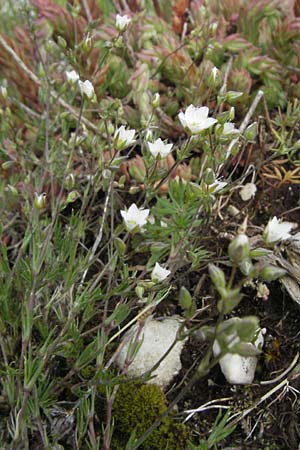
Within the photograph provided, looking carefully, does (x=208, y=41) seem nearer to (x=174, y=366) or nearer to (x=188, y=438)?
(x=174, y=366)

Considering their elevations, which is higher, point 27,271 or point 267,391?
point 27,271

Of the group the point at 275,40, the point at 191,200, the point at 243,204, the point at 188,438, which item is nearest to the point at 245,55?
the point at 275,40

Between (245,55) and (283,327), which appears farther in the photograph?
(245,55)

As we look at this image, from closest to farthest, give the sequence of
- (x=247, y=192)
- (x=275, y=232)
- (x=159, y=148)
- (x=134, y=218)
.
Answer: (x=275, y=232)
(x=134, y=218)
(x=159, y=148)
(x=247, y=192)

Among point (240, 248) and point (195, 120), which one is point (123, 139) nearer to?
point (195, 120)

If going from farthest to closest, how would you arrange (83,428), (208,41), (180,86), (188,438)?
1. (180,86)
2. (208,41)
3. (188,438)
4. (83,428)

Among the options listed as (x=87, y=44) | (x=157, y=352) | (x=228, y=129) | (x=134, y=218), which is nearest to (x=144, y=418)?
(x=157, y=352)

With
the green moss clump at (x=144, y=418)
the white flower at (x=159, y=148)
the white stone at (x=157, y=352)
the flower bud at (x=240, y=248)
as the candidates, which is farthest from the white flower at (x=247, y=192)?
the flower bud at (x=240, y=248)
